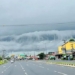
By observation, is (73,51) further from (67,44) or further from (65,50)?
(67,44)

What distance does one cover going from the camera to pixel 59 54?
166m

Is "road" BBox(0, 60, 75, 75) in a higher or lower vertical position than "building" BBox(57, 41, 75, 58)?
higher

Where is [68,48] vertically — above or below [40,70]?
below

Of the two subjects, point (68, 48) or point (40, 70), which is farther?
point (68, 48)

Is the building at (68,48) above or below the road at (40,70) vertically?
below

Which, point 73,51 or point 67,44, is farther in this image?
point 67,44

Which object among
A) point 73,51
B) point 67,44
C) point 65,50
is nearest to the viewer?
point 73,51

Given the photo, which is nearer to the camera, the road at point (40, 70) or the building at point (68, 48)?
the road at point (40, 70)

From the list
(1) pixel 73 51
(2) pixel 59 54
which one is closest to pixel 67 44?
(2) pixel 59 54

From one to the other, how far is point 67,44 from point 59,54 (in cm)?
761

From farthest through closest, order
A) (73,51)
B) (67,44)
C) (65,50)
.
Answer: (67,44) → (65,50) → (73,51)

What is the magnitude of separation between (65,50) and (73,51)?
34.6ft

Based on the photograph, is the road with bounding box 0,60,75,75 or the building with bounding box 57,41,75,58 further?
the building with bounding box 57,41,75,58

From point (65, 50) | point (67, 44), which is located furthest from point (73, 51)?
point (67, 44)
